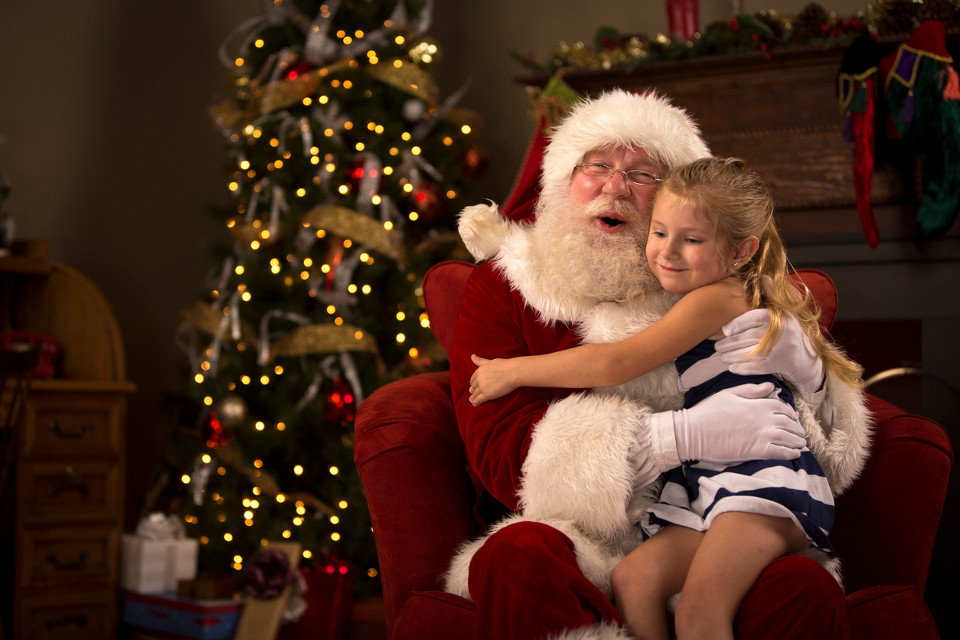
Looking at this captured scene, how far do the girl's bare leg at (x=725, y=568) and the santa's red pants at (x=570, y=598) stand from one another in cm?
3

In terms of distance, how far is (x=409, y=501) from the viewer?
5.66ft

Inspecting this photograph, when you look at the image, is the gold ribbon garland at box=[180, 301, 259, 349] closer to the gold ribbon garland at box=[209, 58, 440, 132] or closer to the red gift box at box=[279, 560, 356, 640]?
the gold ribbon garland at box=[209, 58, 440, 132]

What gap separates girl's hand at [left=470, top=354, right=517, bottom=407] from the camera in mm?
1701

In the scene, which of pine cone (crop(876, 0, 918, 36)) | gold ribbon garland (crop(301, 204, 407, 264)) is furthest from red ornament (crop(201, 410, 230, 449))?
pine cone (crop(876, 0, 918, 36))

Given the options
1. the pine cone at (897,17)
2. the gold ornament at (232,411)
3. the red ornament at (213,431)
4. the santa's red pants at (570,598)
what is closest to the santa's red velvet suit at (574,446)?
the santa's red pants at (570,598)

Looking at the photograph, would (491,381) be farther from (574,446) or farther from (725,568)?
(725,568)

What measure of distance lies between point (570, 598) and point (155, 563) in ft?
7.38

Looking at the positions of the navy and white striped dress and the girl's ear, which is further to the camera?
the girl's ear

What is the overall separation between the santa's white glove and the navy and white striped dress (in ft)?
0.09

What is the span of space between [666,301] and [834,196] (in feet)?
5.50

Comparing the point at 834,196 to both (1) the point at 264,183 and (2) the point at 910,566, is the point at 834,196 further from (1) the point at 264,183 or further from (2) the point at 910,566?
(1) the point at 264,183

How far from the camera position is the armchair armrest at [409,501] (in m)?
1.72

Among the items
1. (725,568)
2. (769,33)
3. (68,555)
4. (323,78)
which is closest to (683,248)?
(725,568)

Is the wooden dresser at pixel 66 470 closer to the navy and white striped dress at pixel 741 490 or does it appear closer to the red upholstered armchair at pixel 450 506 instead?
the red upholstered armchair at pixel 450 506
